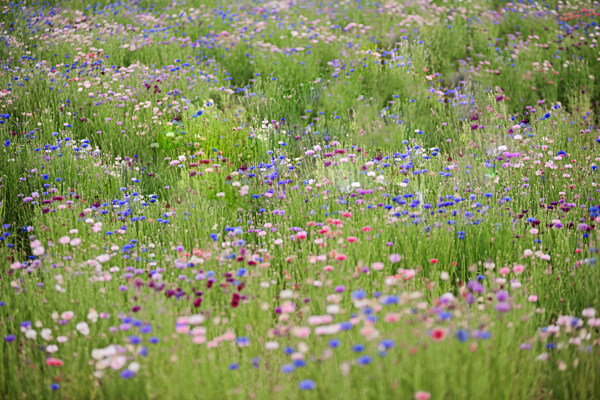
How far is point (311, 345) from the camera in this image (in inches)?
84.2

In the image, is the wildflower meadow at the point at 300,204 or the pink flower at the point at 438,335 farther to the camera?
the wildflower meadow at the point at 300,204

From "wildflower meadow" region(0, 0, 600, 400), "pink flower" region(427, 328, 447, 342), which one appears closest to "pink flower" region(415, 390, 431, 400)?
"wildflower meadow" region(0, 0, 600, 400)

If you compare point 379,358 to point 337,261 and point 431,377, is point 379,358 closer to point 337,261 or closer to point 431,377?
point 431,377

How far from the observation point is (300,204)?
367 centimetres

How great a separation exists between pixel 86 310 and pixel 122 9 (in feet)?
25.6

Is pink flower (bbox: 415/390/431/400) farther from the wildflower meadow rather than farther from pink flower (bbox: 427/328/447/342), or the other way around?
pink flower (bbox: 427/328/447/342)

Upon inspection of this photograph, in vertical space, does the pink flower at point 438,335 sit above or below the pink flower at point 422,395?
above

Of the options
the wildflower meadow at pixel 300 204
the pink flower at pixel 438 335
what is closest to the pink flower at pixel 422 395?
the wildflower meadow at pixel 300 204

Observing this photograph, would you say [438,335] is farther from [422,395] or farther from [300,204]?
[300,204]

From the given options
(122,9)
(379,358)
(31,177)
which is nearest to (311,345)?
(379,358)

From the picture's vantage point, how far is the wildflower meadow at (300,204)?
1.95 m

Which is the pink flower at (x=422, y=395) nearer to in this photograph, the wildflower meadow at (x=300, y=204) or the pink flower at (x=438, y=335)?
the wildflower meadow at (x=300, y=204)

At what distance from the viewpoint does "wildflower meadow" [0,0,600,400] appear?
6.41ft

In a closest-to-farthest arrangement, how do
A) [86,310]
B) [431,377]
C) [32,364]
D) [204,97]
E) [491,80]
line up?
[431,377]
[32,364]
[86,310]
[204,97]
[491,80]
